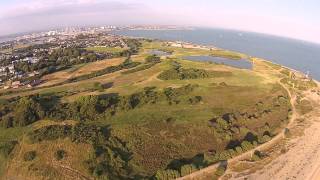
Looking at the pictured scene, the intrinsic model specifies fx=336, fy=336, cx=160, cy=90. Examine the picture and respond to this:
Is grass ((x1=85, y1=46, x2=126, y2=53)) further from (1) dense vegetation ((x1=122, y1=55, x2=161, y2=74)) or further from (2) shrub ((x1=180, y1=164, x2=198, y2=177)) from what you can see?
(2) shrub ((x1=180, y1=164, x2=198, y2=177))

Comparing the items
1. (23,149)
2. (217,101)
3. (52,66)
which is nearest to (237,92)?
(217,101)

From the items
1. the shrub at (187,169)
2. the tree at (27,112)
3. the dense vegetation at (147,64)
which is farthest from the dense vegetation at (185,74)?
the shrub at (187,169)

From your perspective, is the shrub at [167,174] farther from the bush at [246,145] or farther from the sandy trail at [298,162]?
the bush at [246,145]

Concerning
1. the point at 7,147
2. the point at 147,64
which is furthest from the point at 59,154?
the point at 147,64

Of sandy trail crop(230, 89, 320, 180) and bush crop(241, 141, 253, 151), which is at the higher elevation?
bush crop(241, 141, 253, 151)

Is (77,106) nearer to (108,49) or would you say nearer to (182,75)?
(182,75)

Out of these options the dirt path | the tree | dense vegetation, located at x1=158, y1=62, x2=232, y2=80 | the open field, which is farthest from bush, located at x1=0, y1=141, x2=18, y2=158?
dense vegetation, located at x1=158, y1=62, x2=232, y2=80
